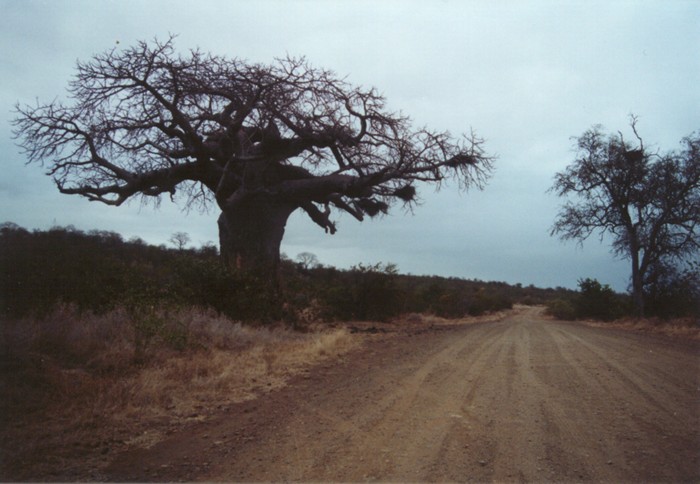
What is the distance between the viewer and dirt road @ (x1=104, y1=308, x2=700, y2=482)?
12.3ft

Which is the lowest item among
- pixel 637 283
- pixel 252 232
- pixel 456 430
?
pixel 456 430

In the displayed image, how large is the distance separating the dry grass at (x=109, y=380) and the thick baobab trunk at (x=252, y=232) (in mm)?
5345

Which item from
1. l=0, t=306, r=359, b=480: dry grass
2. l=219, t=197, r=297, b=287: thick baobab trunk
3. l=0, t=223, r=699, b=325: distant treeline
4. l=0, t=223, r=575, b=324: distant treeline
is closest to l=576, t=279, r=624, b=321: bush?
l=0, t=223, r=699, b=325: distant treeline

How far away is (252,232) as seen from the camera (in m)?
15.2

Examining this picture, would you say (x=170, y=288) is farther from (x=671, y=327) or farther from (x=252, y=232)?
(x=671, y=327)

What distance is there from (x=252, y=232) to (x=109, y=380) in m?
9.23

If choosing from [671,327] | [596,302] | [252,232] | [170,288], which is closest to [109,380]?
[170,288]

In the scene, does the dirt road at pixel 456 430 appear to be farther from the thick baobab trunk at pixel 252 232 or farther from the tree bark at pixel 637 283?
the tree bark at pixel 637 283

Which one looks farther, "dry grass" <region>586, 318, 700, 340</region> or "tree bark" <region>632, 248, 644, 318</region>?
"tree bark" <region>632, 248, 644, 318</region>

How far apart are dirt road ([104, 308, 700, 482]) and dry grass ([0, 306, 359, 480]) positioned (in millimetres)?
439

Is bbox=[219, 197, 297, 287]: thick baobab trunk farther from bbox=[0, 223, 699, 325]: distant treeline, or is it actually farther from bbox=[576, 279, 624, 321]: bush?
bbox=[576, 279, 624, 321]: bush

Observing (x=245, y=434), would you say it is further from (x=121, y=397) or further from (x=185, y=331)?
(x=185, y=331)

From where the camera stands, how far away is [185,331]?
8.83m

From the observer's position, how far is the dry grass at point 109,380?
444cm
